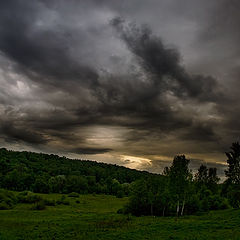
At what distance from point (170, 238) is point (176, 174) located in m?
52.7

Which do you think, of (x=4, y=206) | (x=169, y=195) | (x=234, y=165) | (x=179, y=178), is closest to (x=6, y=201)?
(x=4, y=206)

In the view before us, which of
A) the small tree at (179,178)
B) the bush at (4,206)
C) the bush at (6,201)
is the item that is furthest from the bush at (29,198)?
the small tree at (179,178)

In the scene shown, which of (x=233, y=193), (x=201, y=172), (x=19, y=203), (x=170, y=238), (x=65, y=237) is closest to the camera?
(x=170, y=238)

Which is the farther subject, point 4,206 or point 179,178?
point 4,206

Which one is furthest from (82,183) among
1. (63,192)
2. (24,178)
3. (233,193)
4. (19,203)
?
(233,193)

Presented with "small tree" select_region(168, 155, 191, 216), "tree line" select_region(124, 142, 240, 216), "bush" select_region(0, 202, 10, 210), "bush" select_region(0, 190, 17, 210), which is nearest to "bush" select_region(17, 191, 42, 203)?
"bush" select_region(0, 190, 17, 210)

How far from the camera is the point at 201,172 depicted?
444 feet

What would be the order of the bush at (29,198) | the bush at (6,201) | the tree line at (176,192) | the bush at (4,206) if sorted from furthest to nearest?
the bush at (29,198), the bush at (6,201), the bush at (4,206), the tree line at (176,192)

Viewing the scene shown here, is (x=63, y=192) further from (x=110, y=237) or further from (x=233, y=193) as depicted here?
(x=110, y=237)

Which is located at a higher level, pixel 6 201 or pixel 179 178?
pixel 179 178

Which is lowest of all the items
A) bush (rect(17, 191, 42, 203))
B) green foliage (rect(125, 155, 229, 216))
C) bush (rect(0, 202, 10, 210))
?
bush (rect(0, 202, 10, 210))

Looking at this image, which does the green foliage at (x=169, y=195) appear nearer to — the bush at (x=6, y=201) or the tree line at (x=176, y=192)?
the tree line at (x=176, y=192)

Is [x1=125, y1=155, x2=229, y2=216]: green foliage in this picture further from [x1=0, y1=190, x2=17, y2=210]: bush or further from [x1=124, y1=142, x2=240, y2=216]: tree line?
[x1=0, y1=190, x2=17, y2=210]: bush

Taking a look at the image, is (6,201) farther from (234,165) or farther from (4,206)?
(234,165)
